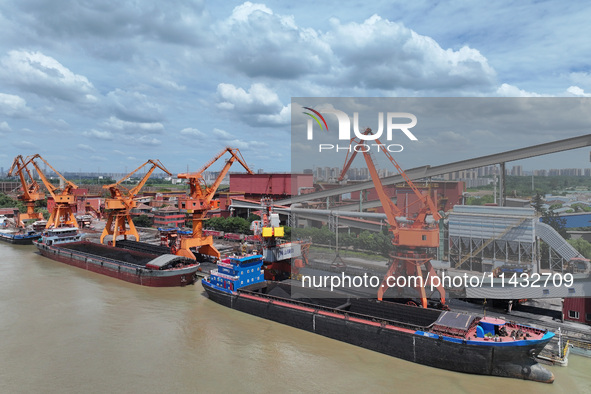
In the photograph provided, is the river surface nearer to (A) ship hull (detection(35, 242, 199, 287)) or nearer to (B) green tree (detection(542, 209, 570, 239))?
(A) ship hull (detection(35, 242, 199, 287))

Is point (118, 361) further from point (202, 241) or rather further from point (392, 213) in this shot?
point (202, 241)

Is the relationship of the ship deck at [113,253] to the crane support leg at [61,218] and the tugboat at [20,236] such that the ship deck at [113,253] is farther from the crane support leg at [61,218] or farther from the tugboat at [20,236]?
the tugboat at [20,236]

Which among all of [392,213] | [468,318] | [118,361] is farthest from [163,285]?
[468,318]

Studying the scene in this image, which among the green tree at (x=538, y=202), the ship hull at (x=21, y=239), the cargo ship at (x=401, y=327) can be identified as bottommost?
the cargo ship at (x=401, y=327)

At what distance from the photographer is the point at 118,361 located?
517 inches

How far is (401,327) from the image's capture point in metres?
14.6

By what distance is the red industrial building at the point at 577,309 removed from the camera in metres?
15.7

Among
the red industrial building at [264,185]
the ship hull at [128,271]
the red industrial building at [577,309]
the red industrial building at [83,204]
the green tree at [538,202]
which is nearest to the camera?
the red industrial building at [577,309]

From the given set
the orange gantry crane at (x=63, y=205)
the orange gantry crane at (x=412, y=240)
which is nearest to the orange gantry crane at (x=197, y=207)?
the orange gantry crane at (x=412, y=240)

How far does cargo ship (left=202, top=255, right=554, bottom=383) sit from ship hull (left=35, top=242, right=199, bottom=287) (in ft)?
12.3

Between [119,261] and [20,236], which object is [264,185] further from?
[20,236]

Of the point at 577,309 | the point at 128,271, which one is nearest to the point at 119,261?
the point at 128,271

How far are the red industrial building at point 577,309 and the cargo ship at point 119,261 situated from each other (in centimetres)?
2016

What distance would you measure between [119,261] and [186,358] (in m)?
15.6
